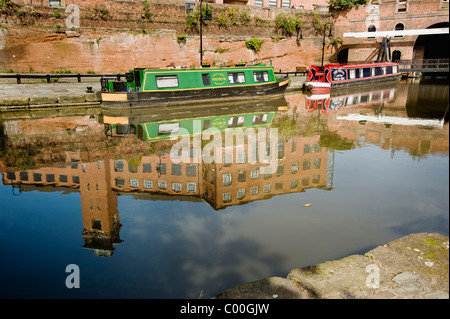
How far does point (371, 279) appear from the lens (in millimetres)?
3227

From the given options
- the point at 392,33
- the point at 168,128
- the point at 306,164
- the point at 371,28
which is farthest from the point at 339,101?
the point at 371,28

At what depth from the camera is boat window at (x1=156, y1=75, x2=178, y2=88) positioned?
14.8 metres

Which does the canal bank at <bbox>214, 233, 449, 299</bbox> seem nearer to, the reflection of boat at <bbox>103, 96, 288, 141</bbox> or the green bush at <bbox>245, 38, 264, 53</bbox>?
the reflection of boat at <bbox>103, 96, 288, 141</bbox>

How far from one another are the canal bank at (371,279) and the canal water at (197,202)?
1.11 ft

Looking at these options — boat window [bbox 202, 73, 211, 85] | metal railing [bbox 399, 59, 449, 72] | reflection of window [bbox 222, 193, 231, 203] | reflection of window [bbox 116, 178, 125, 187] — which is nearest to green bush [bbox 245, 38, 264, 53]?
boat window [bbox 202, 73, 211, 85]

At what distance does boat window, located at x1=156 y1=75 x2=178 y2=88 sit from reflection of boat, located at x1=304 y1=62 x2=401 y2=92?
10196 millimetres

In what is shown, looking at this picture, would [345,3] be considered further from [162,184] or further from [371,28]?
[162,184]

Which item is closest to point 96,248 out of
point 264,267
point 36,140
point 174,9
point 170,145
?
point 264,267

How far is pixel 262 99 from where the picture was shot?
17953 mm

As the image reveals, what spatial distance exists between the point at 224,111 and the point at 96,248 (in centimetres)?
1083

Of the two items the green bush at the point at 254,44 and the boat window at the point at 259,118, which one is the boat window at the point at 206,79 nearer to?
the boat window at the point at 259,118

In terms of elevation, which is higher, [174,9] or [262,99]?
[174,9]

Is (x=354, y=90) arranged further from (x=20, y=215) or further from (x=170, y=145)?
(x=20, y=215)

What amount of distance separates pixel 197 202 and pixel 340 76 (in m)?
19.1
